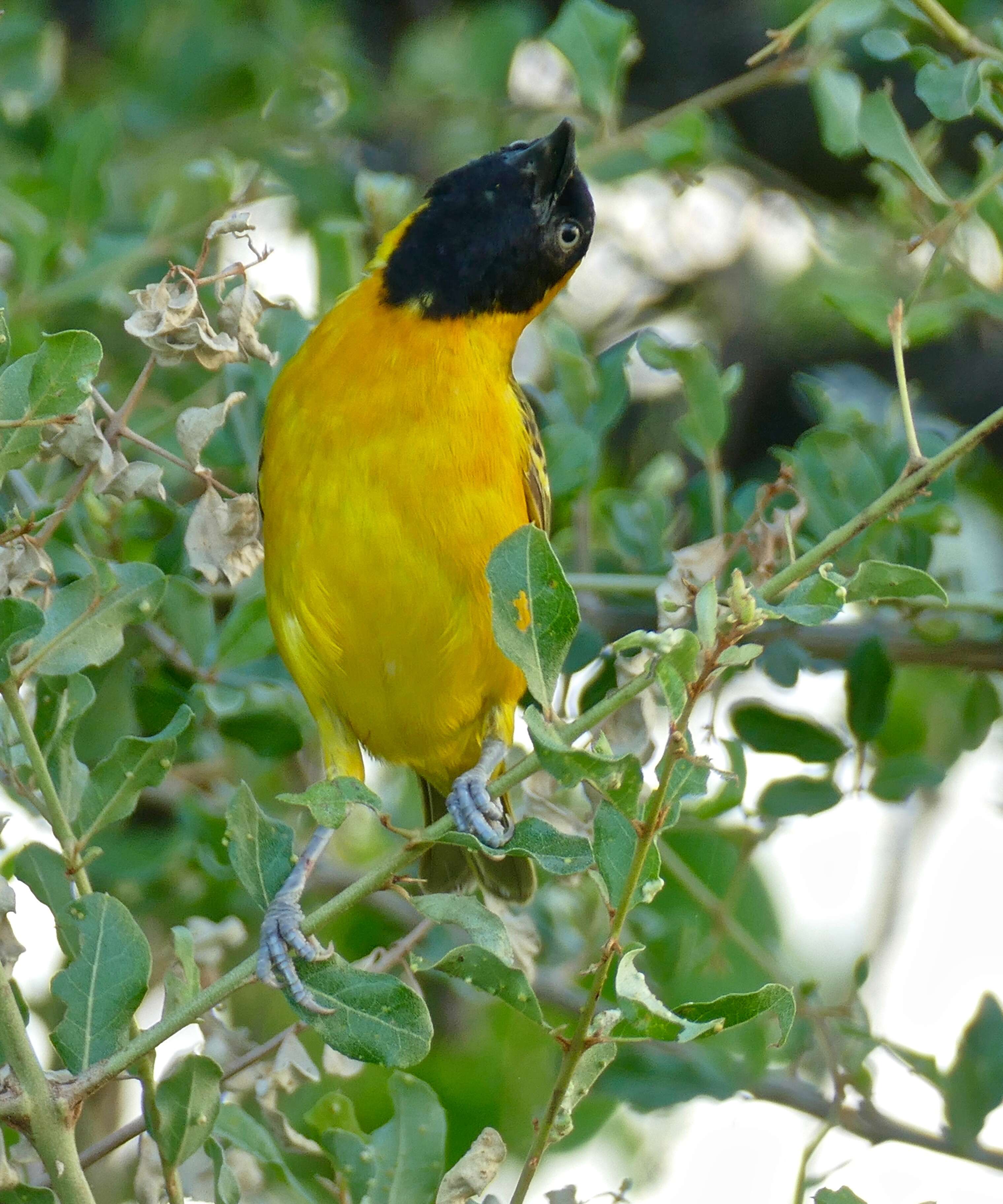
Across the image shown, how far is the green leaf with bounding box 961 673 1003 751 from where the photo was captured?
134 inches

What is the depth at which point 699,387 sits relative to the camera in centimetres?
306

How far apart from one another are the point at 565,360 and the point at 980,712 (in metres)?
1.22

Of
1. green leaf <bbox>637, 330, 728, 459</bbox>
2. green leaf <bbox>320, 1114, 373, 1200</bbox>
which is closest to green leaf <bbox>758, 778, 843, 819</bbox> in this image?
green leaf <bbox>637, 330, 728, 459</bbox>

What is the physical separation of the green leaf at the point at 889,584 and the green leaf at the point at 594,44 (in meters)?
1.94

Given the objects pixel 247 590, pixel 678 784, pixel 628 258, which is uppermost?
pixel 678 784

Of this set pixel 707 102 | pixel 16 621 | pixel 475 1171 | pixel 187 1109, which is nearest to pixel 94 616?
pixel 16 621

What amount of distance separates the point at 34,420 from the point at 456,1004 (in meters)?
3.24

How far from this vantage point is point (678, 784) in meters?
1.71

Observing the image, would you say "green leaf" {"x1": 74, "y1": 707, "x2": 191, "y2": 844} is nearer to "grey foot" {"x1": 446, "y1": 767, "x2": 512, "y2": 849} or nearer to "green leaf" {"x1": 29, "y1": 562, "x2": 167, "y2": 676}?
"green leaf" {"x1": 29, "y1": 562, "x2": 167, "y2": 676}

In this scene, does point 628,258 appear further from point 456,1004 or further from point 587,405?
point 456,1004

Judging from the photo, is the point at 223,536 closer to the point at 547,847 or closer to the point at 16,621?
the point at 16,621

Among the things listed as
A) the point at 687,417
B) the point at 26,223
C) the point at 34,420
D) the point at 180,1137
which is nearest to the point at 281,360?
the point at 26,223

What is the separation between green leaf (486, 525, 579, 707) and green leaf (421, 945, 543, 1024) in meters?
0.31

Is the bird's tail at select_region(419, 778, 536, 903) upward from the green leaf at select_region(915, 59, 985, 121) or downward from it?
downward
